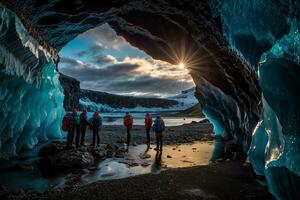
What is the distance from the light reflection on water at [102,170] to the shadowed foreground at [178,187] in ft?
3.45

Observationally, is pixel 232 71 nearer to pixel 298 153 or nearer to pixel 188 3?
pixel 188 3

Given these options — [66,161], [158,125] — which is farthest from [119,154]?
[66,161]

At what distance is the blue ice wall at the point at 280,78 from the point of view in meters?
5.89

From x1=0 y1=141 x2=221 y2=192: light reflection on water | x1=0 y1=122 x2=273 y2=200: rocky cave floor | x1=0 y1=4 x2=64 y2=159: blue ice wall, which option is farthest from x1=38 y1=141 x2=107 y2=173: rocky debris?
x1=0 y1=4 x2=64 y2=159: blue ice wall

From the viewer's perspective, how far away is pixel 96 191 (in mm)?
9086

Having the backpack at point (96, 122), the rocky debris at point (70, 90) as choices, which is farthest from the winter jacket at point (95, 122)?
the rocky debris at point (70, 90)

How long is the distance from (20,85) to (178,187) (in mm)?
10020

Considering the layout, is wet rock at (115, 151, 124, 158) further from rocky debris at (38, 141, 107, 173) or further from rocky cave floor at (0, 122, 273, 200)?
rocky cave floor at (0, 122, 273, 200)

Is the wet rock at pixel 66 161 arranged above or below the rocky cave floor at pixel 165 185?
above

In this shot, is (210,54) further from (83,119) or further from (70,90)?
(70,90)

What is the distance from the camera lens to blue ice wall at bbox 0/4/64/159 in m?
11.8

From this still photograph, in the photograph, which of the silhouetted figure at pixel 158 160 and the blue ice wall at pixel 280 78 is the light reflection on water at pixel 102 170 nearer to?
the silhouetted figure at pixel 158 160

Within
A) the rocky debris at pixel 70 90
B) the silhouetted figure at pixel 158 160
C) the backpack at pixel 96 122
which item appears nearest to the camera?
the silhouetted figure at pixel 158 160

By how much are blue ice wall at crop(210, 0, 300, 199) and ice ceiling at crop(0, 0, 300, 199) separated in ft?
0.07
